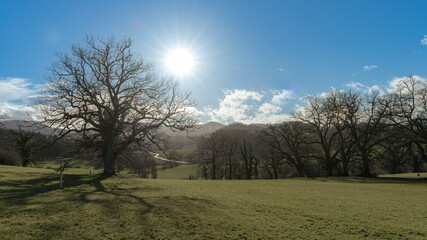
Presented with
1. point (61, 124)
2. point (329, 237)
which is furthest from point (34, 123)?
point (329, 237)

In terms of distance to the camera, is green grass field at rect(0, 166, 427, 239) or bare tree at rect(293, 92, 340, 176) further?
bare tree at rect(293, 92, 340, 176)

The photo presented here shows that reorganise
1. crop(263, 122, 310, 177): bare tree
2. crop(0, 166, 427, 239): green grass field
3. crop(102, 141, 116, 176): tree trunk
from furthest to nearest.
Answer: crop(263, 122, 310, 177): bare tree < crop(102, 141, 116, 176): tree trunk < crop(0, 166, 427, 239): green grass field

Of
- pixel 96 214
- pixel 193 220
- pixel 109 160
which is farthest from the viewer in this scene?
pixel 109 160

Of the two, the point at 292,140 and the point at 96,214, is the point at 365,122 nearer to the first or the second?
the point at 292,140

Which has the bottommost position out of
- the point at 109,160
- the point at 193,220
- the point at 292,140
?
the point at 193,220

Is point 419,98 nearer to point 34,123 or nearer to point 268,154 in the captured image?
point 268,154

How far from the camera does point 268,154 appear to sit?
5219cm

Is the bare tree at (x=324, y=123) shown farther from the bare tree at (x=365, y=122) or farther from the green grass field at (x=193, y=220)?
the green grass field at (x=193, y=220)

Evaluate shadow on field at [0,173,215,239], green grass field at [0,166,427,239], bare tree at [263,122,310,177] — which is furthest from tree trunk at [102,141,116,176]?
bare tree at [263,122,310,177]

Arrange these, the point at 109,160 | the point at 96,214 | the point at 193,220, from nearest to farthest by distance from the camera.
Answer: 1. the point at 193,220
2. the point at 96,214
3. the point at 109,160

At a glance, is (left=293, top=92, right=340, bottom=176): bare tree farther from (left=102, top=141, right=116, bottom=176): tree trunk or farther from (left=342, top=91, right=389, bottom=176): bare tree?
(left=102, top=141, right=116, bottom=176): tree trunk

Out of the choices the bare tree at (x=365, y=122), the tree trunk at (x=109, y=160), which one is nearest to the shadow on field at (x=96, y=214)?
the tree trunk at (x=109, y=160)

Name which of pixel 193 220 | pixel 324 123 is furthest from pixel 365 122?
pixel 193 220

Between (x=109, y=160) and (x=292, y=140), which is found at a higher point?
(x=292, y=140)
